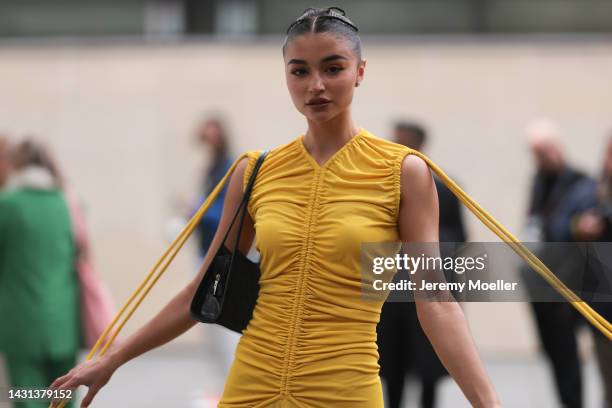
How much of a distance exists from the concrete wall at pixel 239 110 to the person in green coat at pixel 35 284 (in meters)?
5.25

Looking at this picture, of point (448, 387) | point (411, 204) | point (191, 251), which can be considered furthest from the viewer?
point (191, 251)

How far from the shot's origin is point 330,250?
3.01m

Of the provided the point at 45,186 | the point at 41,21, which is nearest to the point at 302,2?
the point at 41,21

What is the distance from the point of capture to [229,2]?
1288 centimetres

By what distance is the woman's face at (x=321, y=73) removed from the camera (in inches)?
119

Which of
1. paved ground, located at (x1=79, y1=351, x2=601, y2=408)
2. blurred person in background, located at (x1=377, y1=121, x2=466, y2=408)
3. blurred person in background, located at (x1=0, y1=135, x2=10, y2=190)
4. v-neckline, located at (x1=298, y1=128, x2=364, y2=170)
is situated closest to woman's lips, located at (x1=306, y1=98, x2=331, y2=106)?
v-neckline, located at (x1=298, y1=128, x2=364, y2=170)

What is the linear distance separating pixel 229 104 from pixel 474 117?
2.38 meters

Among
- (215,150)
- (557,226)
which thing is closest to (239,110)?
(215,150)

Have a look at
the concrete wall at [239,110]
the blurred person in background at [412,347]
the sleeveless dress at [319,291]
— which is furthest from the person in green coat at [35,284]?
the concrete wall at [239,110]

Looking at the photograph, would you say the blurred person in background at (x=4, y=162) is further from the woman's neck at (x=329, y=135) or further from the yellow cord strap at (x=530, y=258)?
the yellow cord strap at (x=530, y=258)

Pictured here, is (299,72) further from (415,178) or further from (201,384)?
(201,384)

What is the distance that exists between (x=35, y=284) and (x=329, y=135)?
3623 mm

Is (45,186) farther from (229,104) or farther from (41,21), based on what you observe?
(41,21)

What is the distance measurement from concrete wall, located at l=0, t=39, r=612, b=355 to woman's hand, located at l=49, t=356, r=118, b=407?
28.1ft
